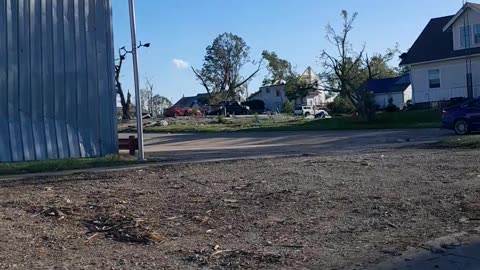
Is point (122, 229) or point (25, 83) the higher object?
point (25, 83)

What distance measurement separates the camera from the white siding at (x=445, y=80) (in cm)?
4381

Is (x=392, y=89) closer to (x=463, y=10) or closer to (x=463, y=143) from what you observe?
(x=463, y=10)

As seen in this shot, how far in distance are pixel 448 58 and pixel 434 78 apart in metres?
2.07

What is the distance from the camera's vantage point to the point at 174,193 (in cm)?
1055

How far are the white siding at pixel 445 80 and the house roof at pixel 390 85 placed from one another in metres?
31.3

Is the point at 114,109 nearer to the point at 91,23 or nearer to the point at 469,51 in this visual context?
the point at 91,23

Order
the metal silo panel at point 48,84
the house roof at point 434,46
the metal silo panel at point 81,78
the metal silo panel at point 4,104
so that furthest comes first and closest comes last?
the house roof at point 434,46 → the metal silo panel at point 81,78 → the metal silo panel at point 48,84 → the metal silo panel at point 4,104

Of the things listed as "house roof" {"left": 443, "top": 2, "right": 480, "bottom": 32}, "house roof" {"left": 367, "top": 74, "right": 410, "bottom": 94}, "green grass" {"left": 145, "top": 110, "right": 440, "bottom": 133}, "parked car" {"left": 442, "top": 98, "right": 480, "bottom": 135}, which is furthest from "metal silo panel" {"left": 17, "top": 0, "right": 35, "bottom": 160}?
"house roof" {"left": 367, "top": 74, "right": 410, "bottom": 94}

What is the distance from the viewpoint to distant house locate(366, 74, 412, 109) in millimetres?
79000

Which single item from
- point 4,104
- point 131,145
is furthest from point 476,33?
point 4,104

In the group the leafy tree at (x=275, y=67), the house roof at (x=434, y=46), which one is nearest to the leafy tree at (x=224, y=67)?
the leafy tree at (x=275, y=67)

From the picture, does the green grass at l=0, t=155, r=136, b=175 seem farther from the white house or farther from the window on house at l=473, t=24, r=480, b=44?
the window on house at l=473, t=24, r=480, b=44

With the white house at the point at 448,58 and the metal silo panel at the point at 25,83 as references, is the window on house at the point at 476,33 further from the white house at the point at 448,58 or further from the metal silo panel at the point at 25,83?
the metal silo panel at the point at 25,83

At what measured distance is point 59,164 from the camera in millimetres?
16406
